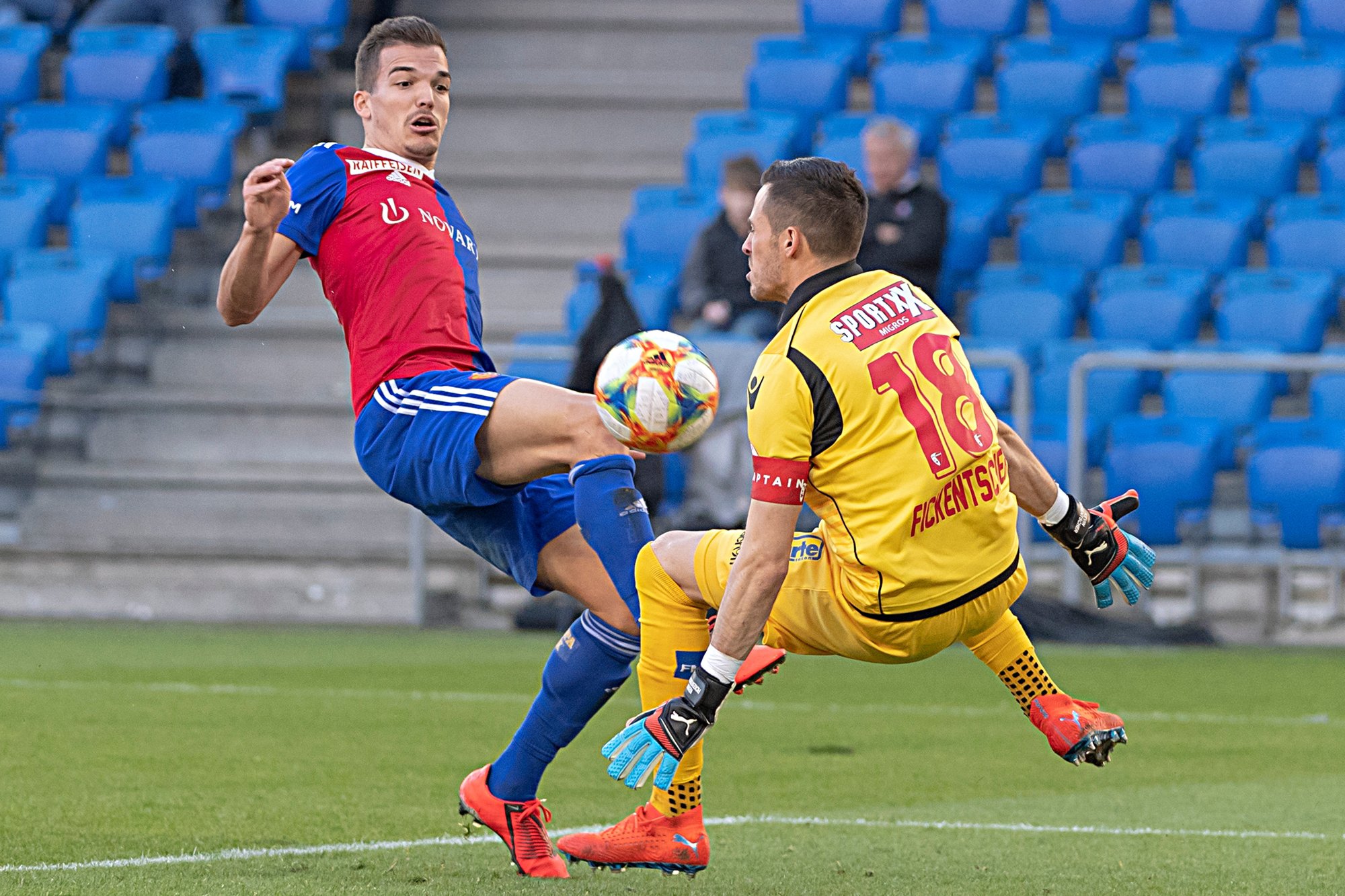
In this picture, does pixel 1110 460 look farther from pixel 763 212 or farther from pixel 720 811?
pixel 763 212

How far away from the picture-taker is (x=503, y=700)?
823cm

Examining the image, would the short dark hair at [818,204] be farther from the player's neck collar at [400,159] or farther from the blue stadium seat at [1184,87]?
the blue stadium seat at [1184,87]

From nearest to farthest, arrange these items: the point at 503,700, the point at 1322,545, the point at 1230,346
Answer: the point at 503,700 → the point at 1322,545 → the point at 1230,346

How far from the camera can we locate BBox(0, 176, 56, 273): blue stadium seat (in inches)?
548

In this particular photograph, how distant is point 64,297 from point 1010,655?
9968 mm

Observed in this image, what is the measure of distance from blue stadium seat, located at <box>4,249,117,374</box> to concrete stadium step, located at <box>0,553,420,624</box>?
147 centimetres

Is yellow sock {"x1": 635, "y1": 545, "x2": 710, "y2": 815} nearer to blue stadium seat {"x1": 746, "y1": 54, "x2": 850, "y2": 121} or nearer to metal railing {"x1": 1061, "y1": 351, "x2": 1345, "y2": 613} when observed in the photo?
metal railing {"x1": 1061, "y1": 351, "x2": 1345, "y2": 613}

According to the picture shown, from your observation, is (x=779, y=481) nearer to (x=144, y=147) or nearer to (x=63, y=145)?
(x=144, y=147)

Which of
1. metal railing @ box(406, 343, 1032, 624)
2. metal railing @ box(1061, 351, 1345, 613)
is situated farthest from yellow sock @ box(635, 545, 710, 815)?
metal railing @ box(1061, 351, 1345, 613)

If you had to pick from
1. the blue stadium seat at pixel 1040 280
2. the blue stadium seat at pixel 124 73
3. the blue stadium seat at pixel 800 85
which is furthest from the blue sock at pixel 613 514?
the blue stadium seat at pixel 124 73

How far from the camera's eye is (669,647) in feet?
14.9

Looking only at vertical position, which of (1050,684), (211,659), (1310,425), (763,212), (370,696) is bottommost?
(211,659)

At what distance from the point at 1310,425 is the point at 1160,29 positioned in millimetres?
4875

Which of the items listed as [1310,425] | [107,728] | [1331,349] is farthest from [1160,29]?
[107,728]
